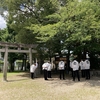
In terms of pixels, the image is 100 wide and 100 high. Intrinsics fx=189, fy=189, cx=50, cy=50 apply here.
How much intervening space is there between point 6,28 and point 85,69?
53.4ft

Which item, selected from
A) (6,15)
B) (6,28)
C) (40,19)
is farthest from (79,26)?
(6,28)

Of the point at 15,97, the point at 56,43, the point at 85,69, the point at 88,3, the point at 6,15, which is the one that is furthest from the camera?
the point at 6,15

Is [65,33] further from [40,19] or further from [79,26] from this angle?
[40,19]

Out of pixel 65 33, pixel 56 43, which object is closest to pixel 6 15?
pixel 56 43

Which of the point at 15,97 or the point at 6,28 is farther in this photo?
the point at 6,28

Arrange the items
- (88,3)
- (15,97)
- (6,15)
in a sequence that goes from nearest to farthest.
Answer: (15,97) < (88,3) < (6,15)

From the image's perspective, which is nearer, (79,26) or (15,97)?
(15,97)

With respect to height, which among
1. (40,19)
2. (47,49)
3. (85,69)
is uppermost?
(40,19)

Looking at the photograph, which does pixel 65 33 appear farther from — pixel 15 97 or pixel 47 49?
pixel 15 97

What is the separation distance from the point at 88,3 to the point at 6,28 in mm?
17050

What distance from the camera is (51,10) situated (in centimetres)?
1599

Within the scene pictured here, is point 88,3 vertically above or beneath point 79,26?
above

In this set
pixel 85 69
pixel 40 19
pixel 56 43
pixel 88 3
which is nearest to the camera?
pixel 88 3

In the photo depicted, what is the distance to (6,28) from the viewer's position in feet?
89.1
